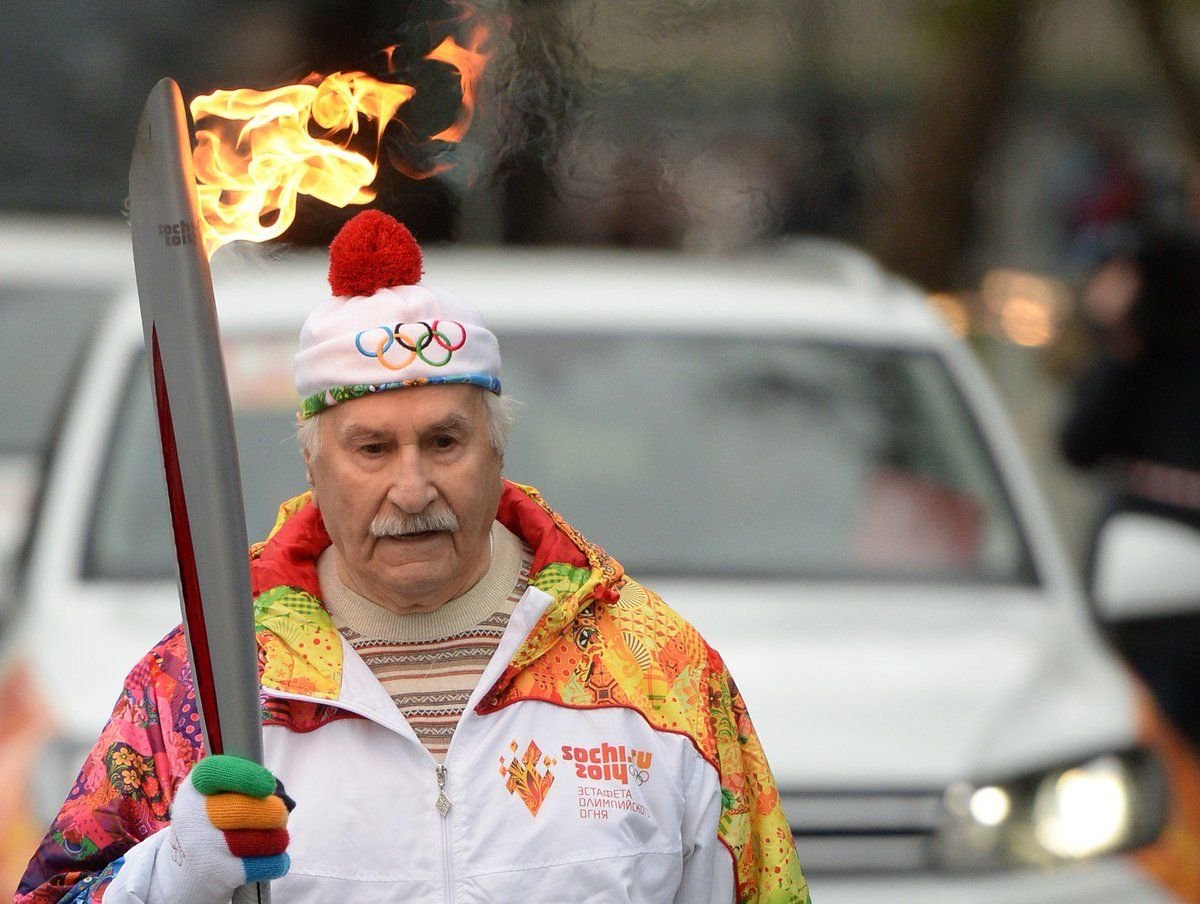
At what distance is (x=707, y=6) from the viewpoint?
4.92 meters

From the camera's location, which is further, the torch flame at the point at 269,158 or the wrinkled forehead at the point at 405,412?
the torch flame at the point at 269,158

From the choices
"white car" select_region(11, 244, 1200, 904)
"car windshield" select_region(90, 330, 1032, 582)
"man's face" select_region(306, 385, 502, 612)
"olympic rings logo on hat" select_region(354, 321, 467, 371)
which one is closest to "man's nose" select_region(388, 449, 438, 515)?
A: "man's face" select_region(306, 385, 502, 612)

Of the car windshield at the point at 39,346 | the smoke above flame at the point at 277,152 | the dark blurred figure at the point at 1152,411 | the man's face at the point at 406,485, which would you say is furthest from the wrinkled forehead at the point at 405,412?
the car windshield at the point at 39,346

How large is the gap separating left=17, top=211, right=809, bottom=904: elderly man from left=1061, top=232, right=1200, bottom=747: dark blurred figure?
338 centimetres

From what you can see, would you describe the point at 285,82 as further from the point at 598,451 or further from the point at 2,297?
the point at 2,297

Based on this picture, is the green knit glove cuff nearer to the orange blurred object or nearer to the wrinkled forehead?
the wrinkled forehead

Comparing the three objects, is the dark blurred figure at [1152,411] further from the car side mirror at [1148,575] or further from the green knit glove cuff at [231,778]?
the green knit glove cuff at [231,778]

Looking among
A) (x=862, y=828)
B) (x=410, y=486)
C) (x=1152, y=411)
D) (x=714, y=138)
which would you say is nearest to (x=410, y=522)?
(x=410, y=486)

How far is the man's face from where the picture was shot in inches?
95.8

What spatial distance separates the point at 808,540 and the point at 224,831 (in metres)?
2.52

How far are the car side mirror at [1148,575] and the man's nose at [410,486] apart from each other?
2503 mm

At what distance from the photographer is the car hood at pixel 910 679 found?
3826 mm

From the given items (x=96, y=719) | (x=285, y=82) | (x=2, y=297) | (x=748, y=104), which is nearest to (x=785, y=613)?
(x=96, y=719)

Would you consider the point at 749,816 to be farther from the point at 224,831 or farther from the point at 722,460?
the point at 722,460
